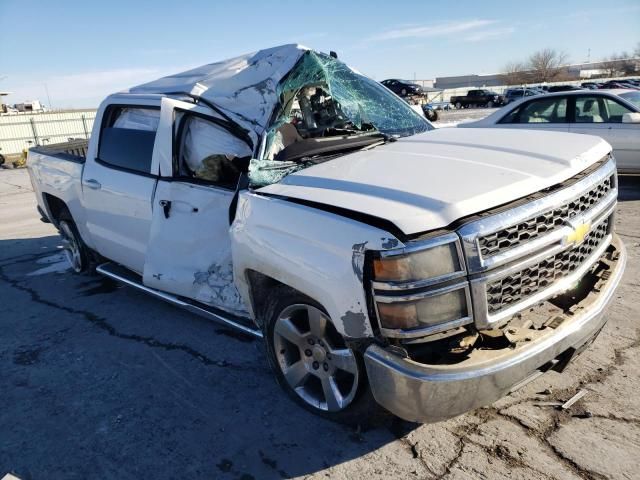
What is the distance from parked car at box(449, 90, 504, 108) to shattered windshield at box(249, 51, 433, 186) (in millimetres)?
44202

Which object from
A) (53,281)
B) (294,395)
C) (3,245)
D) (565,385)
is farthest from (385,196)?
(3,245)

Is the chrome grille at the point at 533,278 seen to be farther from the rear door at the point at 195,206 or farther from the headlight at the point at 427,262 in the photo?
the rear door at the point at 195,206

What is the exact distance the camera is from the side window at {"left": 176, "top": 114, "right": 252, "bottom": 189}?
12.2 ft

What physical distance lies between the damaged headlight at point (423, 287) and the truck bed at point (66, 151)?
13.0 ft

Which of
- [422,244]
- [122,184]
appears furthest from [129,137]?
[422,244]

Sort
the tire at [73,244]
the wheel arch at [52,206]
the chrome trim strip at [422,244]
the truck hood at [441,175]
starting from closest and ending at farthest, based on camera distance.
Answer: the chrome trim strip at [422,244], the truck hood at [441,175], the tire at [73,244], the wheel arch at [52,206]

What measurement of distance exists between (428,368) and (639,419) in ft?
4.61

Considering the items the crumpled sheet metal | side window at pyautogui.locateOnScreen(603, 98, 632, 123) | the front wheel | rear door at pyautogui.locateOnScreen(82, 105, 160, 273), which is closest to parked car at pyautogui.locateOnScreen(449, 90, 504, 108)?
side window at pyautogui.locateOnScreen(603, 98, 632, 123)

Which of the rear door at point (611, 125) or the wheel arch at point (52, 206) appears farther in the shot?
the rear door at point (611, 125)

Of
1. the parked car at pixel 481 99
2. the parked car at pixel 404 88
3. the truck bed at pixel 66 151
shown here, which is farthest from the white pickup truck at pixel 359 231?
the parked car at pixel 481 99

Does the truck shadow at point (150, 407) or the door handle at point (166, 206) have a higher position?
the door handle at point (166, 206)

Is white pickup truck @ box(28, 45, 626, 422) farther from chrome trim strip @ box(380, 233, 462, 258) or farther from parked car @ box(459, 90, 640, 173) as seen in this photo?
parked car @ box(459, 90, 640, 173)

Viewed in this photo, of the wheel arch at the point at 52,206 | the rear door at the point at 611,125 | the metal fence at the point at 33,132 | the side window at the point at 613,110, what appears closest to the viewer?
the wheel arch at the point at 52,206

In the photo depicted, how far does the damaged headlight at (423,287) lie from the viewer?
7.23 ft
